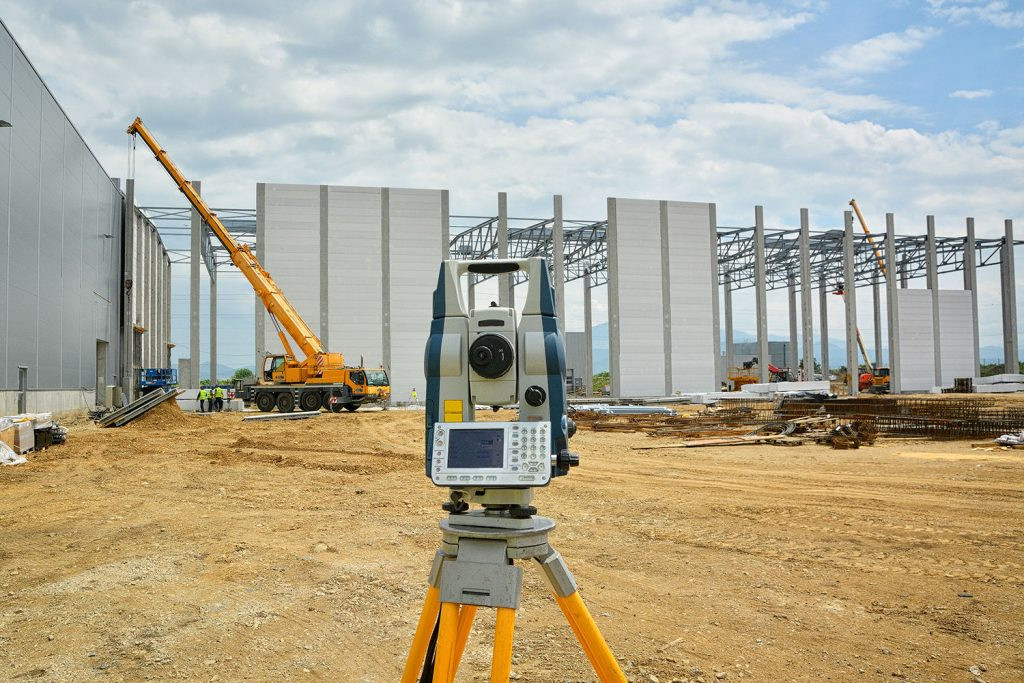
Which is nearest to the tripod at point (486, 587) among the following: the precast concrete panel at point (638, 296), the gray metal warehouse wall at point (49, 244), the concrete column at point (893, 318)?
the gray metal warehouse wall at point (49, 244)

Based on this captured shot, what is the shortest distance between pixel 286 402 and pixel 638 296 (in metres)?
20.4

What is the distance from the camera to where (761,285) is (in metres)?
41.7

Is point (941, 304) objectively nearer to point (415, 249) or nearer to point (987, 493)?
point (415, 249)

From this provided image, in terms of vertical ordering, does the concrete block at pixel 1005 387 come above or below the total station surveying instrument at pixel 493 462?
below

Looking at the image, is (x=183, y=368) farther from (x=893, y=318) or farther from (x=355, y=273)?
(x=893, y=318)

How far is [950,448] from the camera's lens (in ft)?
48.3

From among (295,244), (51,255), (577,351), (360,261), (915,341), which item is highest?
(295,244)

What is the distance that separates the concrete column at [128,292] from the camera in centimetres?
3110

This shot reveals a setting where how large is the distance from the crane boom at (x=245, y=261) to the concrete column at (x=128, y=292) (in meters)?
5.64

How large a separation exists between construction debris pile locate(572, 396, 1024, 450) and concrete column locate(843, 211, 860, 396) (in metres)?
19.2

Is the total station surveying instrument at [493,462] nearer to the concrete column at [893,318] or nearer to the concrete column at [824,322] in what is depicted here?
the concrete column at [893,318]

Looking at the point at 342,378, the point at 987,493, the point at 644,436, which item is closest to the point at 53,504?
the point at 987,493

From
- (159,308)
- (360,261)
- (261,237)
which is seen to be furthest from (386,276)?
(159,308)

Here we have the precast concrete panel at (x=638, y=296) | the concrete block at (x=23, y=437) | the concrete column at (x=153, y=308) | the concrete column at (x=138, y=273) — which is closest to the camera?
the concrete block at (x=23, y=437)
